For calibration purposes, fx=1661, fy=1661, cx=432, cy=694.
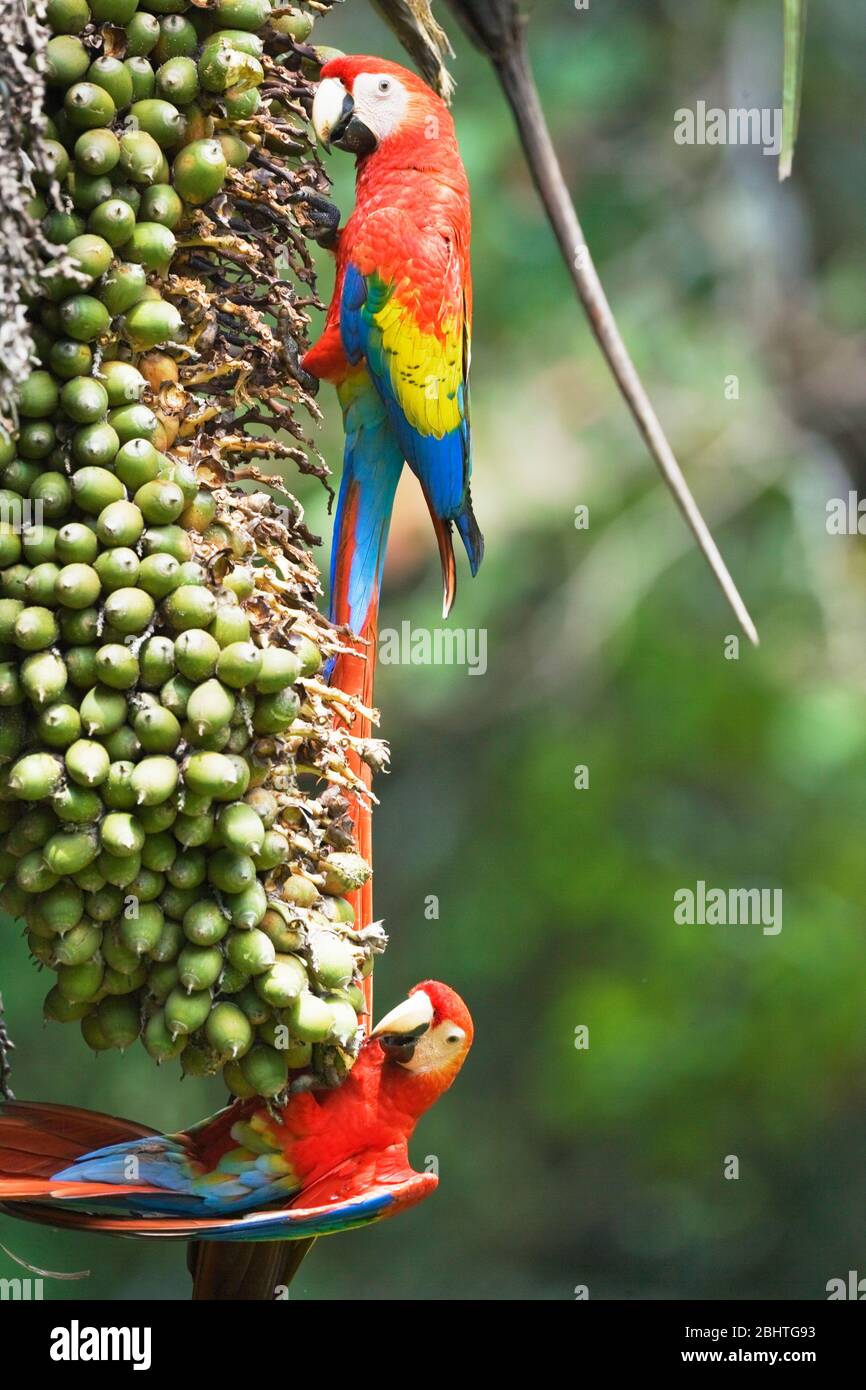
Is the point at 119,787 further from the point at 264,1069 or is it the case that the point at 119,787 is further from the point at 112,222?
the point at 112,222

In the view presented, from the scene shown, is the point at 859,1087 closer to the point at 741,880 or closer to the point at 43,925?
the point at 741,880

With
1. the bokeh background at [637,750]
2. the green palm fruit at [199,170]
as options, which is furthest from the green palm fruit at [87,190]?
the bokeh background at [637,750]

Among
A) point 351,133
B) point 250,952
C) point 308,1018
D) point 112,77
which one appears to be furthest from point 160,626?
point 351,133

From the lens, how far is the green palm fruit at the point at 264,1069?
1942 mm

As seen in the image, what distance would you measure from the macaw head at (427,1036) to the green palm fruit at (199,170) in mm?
992

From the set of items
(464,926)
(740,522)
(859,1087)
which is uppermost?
(740,522)

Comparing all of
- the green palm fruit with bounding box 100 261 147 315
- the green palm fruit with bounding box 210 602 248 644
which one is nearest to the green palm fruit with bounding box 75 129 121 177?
the green palm fruit with bounding box 100 261 147 315

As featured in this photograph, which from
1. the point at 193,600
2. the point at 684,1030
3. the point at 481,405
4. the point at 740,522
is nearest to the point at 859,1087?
the point at 684,1030

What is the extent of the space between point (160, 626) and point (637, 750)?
4618mm

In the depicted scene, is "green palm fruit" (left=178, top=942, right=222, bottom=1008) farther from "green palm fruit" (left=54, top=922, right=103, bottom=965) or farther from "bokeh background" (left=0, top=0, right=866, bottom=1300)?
"bokeh background" (left=0, top=0, right=866, bottom=1300)

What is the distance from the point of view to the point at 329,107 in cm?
217

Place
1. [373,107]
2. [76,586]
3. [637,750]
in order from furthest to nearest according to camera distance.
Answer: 1. [637,750]
2. [373,107]
3. [76,586]

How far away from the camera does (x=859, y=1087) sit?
627 centimetres

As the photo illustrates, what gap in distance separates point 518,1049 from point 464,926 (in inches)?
24.5
